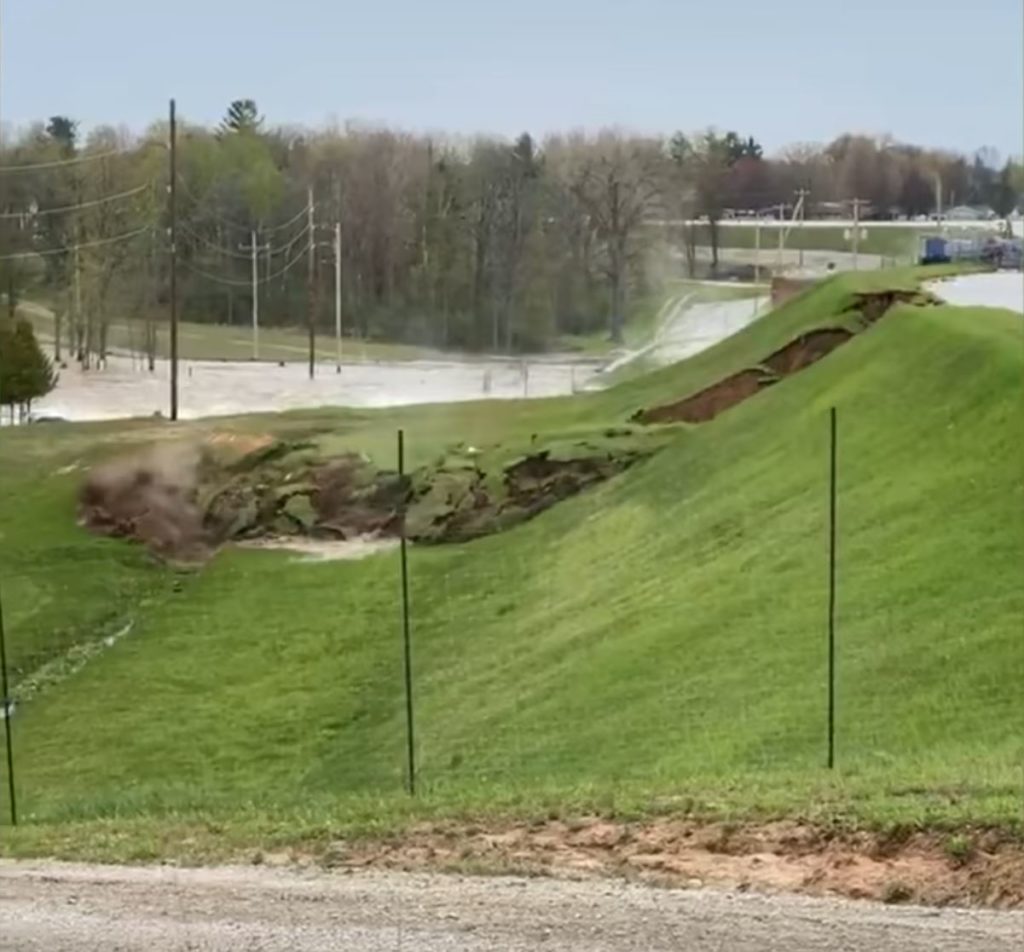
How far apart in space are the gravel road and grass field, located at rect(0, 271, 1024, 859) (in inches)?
30.7

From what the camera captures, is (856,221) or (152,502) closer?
(152,502)

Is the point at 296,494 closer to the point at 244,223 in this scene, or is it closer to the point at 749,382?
the point at 244,223

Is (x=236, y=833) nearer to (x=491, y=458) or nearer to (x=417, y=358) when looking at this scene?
(x=491, y=458)

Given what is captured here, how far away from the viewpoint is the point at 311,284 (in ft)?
62.0

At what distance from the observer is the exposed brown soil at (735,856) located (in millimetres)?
4953

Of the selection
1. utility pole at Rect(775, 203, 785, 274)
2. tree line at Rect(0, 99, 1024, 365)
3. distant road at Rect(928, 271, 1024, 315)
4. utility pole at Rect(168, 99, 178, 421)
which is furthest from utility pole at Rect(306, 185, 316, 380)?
distant road at Rect(928, 271, 1024, 315)

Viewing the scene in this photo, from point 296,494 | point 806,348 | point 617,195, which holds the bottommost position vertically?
point 296,494

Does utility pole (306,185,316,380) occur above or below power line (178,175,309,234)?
below

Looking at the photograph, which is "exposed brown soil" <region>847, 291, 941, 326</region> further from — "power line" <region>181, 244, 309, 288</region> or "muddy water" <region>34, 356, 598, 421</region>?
"power line" <region>181, 244, 309, 288</region>

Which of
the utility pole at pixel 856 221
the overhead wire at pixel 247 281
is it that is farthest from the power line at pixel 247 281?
the utility pole at pixel 856 221

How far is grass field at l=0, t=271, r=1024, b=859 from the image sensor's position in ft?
23.9

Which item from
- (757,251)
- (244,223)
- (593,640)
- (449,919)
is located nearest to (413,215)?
(244,223)

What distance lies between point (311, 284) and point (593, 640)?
25.0 feet

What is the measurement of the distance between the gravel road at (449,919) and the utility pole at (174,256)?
45.6ft
